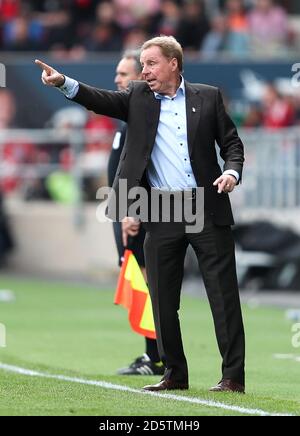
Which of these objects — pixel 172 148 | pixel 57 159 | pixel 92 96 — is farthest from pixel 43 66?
pixel 57 159

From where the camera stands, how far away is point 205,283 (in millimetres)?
9211

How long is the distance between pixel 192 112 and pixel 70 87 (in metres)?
0.85

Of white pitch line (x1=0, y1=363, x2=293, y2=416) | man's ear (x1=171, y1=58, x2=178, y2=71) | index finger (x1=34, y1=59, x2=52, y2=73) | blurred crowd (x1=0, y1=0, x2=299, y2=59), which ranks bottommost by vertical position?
white pitch line (x1=0, y1=363, x2=293, y2=416)

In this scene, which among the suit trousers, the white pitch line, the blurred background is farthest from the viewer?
the blurred background

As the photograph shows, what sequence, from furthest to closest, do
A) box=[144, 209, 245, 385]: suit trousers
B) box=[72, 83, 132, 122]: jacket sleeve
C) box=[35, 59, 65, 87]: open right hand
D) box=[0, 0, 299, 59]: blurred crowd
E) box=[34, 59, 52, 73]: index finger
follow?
box=[0, 0, 299, 59]: blurred crowd < box=[144, 209, 245, 385]: suit trousers < box=[72, 83, 132, 122]: jacket sleeve < box=[35, 59, 65, 87]: open right hand < box=[34, 59, 52, 73]: index finger

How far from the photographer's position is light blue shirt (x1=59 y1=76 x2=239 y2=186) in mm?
9078

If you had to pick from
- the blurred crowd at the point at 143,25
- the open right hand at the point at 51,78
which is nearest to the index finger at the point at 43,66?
the open right hand at the point at 51,78

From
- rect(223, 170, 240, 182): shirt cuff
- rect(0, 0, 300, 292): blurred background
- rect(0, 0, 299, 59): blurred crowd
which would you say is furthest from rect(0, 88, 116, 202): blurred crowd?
rect(223, 170, 240, 182): shirt cuff

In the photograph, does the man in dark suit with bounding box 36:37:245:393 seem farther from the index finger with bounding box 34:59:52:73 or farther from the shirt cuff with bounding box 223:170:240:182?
the index finger with bounding box 34:59:52:73

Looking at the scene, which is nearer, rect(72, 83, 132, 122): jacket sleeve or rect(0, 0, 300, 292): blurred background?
rect(72, 83, 132, 122): jacket sleeve
